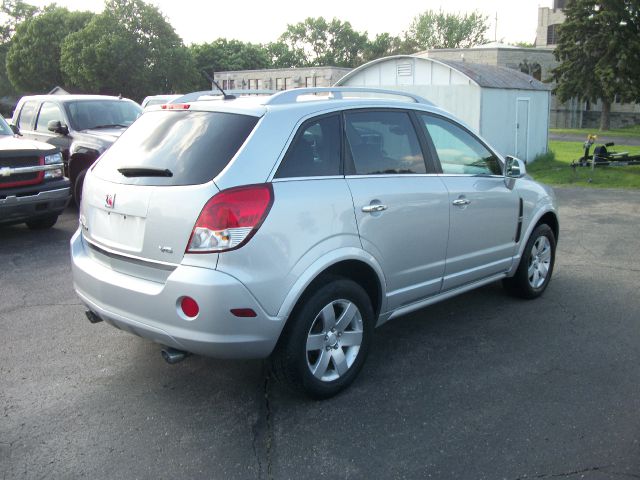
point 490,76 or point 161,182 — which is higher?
point 490,76

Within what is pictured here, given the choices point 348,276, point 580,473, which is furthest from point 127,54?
point 580,473

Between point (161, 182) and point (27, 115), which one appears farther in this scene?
point (27, 115)

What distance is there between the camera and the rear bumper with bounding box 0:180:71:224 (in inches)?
309

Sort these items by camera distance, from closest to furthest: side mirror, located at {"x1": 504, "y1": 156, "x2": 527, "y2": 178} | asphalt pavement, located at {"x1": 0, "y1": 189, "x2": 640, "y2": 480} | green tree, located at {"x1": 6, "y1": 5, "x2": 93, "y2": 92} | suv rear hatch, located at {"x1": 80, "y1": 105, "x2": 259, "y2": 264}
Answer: asphalt pavement, located at {"x1": 0, "y1": 189, "x2": 640, "y2": 480} < suv rear hatch, located at {"x1": 80, "y1": 105, "x2": 259, "y2": 264} < side mirror, located at {"x1": 504, "y1": 156, "x2": 527, "y2": 178} < green tree, located at {"x1": 6, "y1": 5, "x2": 93, "y2": 92}

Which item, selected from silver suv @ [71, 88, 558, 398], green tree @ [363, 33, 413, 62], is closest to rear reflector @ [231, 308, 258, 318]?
silver suv @ [71, 88, 558, 398]

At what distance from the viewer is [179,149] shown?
12.1 feet

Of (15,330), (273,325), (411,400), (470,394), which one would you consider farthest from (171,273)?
(15,330)

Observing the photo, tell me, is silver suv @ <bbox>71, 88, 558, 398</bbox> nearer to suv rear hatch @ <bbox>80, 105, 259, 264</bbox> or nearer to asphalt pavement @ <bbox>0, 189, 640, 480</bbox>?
suv rear hatch @ <bbox>80, 105, 259, 264</bbox>

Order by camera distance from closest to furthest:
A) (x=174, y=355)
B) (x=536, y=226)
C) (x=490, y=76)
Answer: (x=174, y=355)
(x=536, y=226)
(x=490, y=76)

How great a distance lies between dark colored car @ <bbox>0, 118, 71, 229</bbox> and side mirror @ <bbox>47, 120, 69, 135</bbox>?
1437 millimetres

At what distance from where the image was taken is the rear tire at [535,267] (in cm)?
566

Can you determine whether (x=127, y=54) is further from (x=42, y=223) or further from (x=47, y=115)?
(x=42, y=223)

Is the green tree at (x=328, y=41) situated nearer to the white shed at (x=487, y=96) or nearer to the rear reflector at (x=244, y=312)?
the white shed at (x=487, y=96)

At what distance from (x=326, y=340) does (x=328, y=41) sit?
98.1 meters
